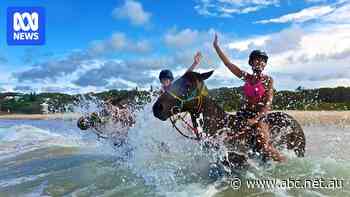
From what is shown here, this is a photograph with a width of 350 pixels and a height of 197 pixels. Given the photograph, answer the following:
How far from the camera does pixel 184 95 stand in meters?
6.21

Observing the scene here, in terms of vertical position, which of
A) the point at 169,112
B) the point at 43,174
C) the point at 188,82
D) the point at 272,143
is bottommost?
the point at 43,174

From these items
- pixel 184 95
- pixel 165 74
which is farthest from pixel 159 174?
pixel 165 74

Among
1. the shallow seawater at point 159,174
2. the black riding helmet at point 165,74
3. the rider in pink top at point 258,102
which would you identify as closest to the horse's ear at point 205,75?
the rider in pink top at point 258,102

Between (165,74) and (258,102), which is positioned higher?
→ (165,74)

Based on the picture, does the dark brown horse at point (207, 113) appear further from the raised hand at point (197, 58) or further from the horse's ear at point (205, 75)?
the raised hand at point (197, 58)

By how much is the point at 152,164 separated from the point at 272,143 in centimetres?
190

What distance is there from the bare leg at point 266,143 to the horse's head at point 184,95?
2.91 feet

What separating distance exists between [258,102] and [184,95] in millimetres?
1055

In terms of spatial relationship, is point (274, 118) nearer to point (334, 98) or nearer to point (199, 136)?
point (199, 136)

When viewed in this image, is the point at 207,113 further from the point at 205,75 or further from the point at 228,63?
the point at 228,63

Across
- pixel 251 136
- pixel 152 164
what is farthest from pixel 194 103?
pixel 152 164

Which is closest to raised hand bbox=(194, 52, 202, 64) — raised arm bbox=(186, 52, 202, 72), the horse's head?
raised arm bbox=(186, 52, 202, 72)

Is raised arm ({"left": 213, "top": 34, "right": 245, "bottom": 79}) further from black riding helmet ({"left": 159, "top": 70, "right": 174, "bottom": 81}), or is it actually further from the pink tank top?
black riding helmet ({"left": 159, "top": 70, "right": 174, "bottom": 81})

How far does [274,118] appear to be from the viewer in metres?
6.56
